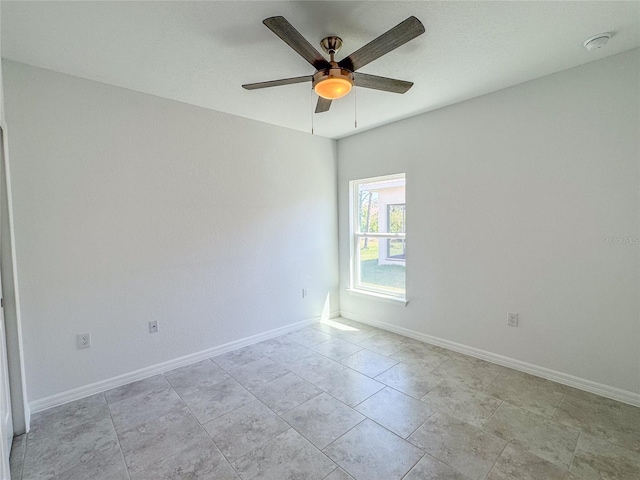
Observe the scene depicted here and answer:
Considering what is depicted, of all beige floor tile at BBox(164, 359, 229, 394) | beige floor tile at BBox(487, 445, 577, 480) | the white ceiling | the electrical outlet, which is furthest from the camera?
beige floor tile at BBox(164, 359, 229, 394)

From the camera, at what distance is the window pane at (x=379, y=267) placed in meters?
3.65

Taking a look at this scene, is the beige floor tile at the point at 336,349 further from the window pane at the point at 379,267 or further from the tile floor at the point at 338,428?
the window pane at the point at 379,267

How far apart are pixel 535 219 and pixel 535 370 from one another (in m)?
1.26

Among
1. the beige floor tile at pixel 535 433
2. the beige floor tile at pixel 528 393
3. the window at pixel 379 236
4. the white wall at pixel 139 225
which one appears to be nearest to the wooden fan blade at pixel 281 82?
the white wall at pixel 139 225

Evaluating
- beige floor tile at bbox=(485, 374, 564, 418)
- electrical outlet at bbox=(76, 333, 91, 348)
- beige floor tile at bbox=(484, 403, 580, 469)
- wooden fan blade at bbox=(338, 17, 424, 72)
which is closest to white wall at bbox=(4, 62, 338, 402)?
electrical outlet at bbox=(76, 333, 91, 348)

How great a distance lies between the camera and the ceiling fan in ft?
4.62

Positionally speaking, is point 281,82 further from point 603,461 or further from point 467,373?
point 603,461

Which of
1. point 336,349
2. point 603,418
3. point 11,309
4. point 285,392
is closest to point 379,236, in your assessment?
point 336,349

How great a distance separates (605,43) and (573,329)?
2.00 meters

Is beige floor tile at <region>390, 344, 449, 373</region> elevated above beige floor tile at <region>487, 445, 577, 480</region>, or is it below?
above

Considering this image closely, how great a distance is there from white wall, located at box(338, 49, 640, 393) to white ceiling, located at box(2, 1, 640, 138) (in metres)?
0.31

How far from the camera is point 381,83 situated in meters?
1.92

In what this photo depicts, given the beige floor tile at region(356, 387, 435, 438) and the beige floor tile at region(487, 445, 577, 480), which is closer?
the beige floor tile at region(487, 445, 577, 480)

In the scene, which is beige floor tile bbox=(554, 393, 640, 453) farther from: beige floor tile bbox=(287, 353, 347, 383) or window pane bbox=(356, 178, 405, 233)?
window pane bbox=(356, 178, 405, 233)
